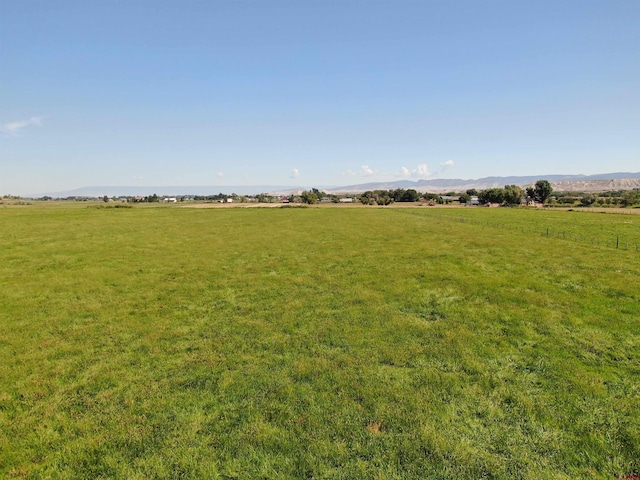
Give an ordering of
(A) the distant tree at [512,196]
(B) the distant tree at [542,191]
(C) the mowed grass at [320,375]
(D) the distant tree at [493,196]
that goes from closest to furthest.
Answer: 1. (C) the mowed grass at [320,375]
2. (A) the distant tree at [512,196]
3. (D) the distant tree at [493,196]
4. (B) the distant tree at [542,191]

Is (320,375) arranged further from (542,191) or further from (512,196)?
(542,191)

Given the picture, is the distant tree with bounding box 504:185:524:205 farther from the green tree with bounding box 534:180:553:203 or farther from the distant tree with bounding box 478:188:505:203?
the green tree with bounding box 534:180:553:203

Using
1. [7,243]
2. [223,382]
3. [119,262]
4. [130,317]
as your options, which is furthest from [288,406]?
[7,243]

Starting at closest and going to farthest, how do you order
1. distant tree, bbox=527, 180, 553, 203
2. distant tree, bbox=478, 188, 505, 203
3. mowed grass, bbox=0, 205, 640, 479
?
mowed grass, bbox=0, 205, 640, 479, distant tree, bbox=478, 188, 505, 203, distant tree, bbox=527, 180, 553, 203

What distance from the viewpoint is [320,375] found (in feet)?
29.2

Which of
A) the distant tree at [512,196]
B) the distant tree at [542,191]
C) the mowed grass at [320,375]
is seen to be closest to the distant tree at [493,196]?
the distant tree at [512,196]

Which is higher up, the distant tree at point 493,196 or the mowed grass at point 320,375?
the distant tree at point 493,196

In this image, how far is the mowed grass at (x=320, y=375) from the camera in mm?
6160

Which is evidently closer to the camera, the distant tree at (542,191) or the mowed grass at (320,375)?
the mowed grass at (320,375)

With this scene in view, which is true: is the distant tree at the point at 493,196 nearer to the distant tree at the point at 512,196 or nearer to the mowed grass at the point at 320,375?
the distant tree at the point at 512,196

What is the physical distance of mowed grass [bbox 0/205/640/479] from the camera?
20.2ft

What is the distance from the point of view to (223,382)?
8578mm

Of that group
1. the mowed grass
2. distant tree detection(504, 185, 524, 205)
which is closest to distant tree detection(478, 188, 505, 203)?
distant tree detection(504, 185, 524, 205)

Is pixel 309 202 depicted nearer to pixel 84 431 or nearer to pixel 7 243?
pixel 7 243
